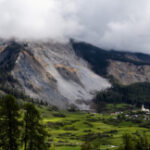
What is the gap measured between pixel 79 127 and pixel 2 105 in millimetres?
152956

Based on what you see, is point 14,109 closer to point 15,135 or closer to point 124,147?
point 15,135

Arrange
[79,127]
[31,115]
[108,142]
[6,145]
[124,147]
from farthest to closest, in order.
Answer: [79,127] < [108,142] < [124,147] < [31,115] < [6,145]

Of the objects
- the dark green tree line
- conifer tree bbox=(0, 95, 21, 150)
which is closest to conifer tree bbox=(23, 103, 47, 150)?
the dark green tree line

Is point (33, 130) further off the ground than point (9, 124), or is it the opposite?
point (9, 124)

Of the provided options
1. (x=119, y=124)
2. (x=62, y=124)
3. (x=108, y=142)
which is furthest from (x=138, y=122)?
(x=108, y=142)

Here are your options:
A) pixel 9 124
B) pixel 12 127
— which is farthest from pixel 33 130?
pixel 9 124

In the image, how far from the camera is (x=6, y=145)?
36.4 m

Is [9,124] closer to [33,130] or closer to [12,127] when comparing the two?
[12,127]

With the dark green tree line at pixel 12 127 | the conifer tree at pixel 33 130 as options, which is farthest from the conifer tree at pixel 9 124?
the conifer tree at pixel 33 130

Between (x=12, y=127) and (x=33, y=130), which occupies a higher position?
(x=12, y=127)

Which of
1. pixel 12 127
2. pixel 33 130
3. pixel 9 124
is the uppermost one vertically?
pixel 9 124

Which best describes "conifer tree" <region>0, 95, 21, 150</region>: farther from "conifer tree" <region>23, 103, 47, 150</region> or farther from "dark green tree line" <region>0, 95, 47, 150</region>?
"conifer tree" <region>23, 103, 47, 150</region>

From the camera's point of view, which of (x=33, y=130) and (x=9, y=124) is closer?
(x=9, y=124)

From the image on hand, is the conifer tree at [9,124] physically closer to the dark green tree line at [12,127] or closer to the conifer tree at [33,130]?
the dark green tree line at [12,127]
